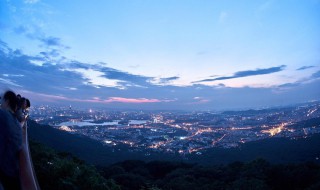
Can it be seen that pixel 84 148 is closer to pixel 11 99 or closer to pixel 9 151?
pixel 11 99

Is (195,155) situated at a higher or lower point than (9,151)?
lower

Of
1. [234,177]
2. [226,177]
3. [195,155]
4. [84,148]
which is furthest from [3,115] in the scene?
[195,155]

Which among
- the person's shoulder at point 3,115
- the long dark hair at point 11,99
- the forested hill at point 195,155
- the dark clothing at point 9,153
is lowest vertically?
the forested hill at point 195,155

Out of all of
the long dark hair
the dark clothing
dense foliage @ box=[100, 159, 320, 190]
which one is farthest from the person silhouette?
dense foliage @ box=[100, 159, 320, 190]

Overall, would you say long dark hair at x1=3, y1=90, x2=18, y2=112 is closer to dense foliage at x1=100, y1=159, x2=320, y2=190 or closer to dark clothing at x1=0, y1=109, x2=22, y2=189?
dark clothing at x1=0, y1=109, x2=22, y2=189

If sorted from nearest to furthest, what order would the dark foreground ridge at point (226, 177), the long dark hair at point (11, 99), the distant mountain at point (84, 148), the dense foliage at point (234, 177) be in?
the long dark hair at point (11, 99) → the dark foreground ridge at point (226, 177) → the dense foliage at point (234, 177) → the distant mountain at point (84, 148)

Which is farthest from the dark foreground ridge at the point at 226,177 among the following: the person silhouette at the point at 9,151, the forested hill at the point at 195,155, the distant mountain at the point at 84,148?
the person silhouette at the point at 9,151

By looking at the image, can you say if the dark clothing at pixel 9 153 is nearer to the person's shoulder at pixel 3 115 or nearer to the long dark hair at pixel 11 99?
the person's shoulder at pixel 3 115
